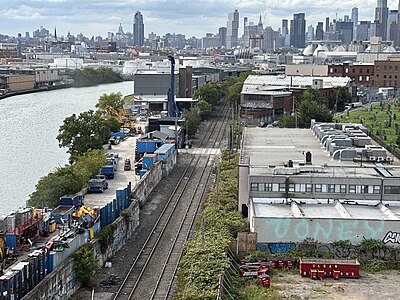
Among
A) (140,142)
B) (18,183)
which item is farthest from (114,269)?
(140,142)

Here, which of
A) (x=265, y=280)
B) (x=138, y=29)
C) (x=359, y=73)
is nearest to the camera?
(x=265, y=280)

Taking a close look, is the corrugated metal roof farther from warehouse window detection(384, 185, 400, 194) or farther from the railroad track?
warehouse window detection(384, 185, 400, 194)

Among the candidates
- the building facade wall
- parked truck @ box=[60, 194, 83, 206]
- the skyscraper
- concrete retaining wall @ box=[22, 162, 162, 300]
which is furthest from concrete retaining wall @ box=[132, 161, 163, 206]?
the skyscraper

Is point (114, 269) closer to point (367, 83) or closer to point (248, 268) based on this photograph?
point (248, 268)

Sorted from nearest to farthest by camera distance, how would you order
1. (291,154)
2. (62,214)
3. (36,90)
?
(62,214), (291,154), (36,90)

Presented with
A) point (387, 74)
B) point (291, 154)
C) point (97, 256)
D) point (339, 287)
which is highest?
point (387, 74)

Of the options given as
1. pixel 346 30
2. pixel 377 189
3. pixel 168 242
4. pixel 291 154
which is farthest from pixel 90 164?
pixel 346 30

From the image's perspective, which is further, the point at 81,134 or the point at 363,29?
the point at 363,29

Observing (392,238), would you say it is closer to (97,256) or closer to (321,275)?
(321,275)
